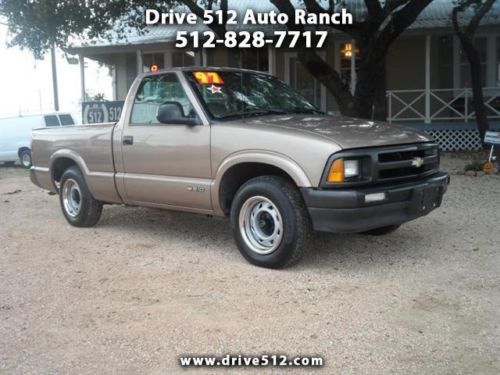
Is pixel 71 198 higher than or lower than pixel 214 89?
lower

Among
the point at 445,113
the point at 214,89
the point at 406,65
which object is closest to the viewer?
the point at 214,89

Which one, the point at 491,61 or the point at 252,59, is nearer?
the point at 491,61

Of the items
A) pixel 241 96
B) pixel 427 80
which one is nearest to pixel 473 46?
pixel 427 80

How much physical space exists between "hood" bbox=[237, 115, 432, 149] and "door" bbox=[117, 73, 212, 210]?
599 millimetres

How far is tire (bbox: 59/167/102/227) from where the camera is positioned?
7.09m

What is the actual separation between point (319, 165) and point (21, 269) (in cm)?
297

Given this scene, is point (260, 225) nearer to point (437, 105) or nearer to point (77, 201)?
point (77, 201)

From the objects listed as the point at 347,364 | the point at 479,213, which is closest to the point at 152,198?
the point at 347,364

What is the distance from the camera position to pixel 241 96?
5930mm

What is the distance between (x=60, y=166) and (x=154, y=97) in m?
2.07

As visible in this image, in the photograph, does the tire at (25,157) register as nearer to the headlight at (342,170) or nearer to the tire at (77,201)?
the tire at (77,201)

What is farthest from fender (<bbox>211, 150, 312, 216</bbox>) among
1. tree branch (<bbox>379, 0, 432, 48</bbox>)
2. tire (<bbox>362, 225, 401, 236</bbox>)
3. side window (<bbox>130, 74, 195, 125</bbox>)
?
tree branch (<bbox>379, 0, 432, 48</bbox>)

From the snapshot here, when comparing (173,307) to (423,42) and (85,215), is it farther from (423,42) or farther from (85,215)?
(423,42)

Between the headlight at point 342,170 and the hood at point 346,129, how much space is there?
0.42 ft
